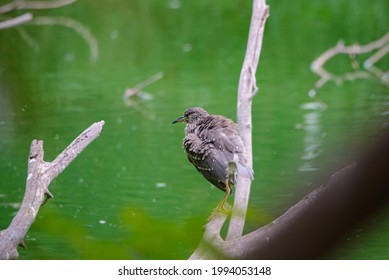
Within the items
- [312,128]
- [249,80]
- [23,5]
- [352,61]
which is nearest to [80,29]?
[352,61]

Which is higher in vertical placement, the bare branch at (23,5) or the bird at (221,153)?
the bare branch at (23,5)

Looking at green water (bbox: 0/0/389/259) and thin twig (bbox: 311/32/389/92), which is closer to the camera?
green water (bbox: 0/0/389/259)

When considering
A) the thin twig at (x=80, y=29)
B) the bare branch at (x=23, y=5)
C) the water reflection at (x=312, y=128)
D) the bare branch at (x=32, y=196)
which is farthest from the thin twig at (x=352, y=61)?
the bare branch at (x=32, y=196)

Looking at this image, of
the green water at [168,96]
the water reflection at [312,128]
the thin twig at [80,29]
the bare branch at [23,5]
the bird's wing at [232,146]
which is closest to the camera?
the bare branch at [23,5]

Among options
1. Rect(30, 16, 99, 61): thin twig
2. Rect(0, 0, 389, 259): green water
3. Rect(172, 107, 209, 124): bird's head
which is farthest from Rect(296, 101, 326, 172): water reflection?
Rect(30, 16, 99, 61): thin twig

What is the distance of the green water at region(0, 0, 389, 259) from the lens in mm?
3287

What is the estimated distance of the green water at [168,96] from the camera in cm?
329

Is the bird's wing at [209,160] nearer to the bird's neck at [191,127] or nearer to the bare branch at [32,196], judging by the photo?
the bird's neck at [191,127]

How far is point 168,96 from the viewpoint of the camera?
436 cm

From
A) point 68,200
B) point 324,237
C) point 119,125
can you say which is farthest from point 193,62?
point 324,237

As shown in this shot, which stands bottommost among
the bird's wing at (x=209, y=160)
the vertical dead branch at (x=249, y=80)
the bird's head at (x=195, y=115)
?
the bird's wing at (x=209, y=160)

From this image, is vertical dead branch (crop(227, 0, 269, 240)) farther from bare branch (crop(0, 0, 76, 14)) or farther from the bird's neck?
bare branch (crop(0, 0, 76, 14))

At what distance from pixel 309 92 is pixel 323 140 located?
0.77m

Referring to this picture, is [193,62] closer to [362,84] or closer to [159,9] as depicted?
[159,9]
